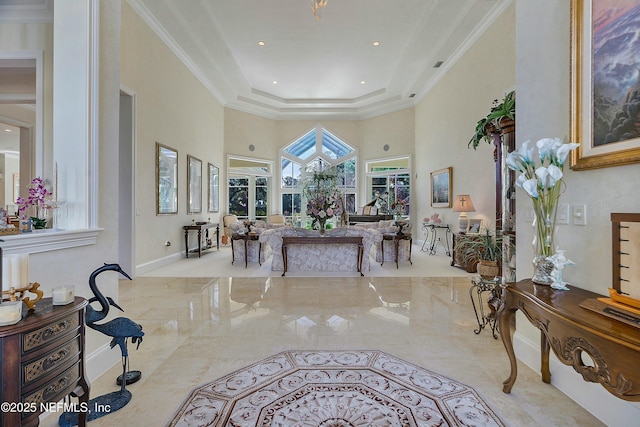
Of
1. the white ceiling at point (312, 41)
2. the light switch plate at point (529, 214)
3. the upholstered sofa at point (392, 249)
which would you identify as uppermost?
the white ceiling at point (312, 41)

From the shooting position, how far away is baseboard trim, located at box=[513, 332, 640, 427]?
1678 mm

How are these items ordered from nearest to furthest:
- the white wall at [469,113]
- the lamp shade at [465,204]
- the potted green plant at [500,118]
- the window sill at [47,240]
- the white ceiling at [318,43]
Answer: the window sill at [47,240], the potted green plant at [500,118], the white wall at [469,113], the white ceiling at [318,43], the lamp shade at [465,204]

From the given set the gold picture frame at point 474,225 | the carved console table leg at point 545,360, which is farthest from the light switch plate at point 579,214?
the gold picture frame at point 474,225

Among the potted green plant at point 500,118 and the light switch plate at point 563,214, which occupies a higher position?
the potted green plant at point 500,118

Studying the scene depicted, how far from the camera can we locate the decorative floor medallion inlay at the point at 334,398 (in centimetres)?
177

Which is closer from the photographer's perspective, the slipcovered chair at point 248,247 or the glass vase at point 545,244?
the glass vase at point 545,244

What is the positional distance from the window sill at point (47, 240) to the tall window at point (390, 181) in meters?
9.29

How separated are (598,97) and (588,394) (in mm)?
1843

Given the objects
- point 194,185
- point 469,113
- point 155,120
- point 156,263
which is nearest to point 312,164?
point 194,185

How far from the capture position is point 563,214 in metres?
2.10

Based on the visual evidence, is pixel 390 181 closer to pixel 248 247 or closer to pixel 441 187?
pixel 441 187

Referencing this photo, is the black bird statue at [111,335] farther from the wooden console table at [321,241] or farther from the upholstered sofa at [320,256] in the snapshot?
the upholstered sofa at [320,256]

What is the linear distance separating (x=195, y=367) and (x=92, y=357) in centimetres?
72

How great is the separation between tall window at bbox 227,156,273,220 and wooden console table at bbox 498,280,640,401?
9.92 metres
